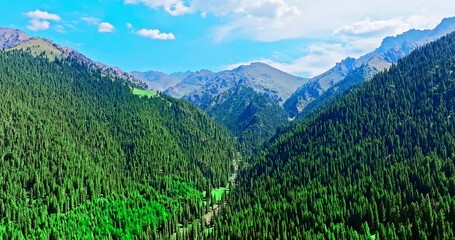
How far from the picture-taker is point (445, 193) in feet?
609

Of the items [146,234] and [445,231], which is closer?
[445,231]

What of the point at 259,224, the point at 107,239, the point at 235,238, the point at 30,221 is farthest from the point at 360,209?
the point at 30,221

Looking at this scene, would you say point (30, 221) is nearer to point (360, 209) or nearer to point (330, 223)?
point (330, 223)

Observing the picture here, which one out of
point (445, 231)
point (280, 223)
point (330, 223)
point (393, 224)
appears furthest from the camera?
point (280, 223)

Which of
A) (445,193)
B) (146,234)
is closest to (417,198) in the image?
(445,193)

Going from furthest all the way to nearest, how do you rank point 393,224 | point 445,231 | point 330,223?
point 330,223 < point 393,224 < point 445,231

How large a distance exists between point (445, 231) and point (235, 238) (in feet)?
276

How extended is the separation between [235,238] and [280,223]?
76.8 feet

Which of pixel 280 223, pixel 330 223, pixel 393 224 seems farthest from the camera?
pixel 280 223

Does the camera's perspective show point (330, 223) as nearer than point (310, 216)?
Yes

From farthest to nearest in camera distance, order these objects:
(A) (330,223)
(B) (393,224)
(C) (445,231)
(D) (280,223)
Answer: (D) (280,223), (A) (330,223), (B) (393,224), (C) (445,231)

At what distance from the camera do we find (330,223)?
177500 mm

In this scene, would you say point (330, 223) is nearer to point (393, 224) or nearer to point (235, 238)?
point (393, 224)

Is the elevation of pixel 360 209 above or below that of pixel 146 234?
above
